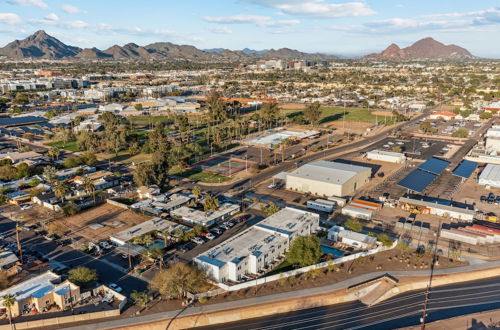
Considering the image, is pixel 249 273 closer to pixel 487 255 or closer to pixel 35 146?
pixel 487 255

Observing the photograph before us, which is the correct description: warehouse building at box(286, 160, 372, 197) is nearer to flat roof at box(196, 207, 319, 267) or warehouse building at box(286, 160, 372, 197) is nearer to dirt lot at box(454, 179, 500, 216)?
flat roof at box(196, 207, 319, 267)

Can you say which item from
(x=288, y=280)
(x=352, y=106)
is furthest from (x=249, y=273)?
(x=352, y=106)

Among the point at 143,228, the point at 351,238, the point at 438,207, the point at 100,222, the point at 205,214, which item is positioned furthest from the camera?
the point at 438,207

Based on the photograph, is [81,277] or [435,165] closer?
[81,277]

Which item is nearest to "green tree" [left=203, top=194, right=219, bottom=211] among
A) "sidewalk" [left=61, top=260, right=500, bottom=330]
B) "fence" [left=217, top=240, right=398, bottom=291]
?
"fence" [left=217, top=240, right=398, bottom=291]

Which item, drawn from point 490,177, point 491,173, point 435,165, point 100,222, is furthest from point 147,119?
point 490,177

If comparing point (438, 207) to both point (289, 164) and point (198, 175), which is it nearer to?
point (289, 164)
